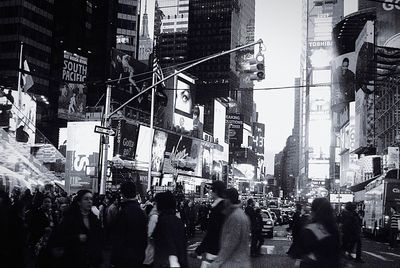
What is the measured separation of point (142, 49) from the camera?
18725 cm

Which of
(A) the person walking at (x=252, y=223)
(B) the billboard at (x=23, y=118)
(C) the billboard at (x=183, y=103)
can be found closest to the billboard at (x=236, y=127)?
(C) the billboard at (x=183, y=103)

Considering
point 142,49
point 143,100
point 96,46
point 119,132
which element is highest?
point 142,49

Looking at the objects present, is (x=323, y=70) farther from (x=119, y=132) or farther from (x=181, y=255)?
(x=181, y=255)

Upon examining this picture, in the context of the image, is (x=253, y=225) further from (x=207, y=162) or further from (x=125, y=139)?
(x=207, y=162)

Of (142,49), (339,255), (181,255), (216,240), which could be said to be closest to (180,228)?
(181,255)

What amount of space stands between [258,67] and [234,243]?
29.7ft

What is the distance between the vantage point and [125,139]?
63.1 metres

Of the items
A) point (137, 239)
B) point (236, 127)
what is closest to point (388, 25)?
point (137, 239)

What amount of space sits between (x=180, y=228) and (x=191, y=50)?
188085mm

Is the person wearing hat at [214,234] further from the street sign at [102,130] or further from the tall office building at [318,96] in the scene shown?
the tall office building at [318,96]

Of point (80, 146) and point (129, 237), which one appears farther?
point (80, 146)

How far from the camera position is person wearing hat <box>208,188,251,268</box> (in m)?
6.98

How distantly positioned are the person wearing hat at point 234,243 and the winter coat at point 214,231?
0.57 meters

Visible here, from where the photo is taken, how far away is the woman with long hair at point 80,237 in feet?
21.5
